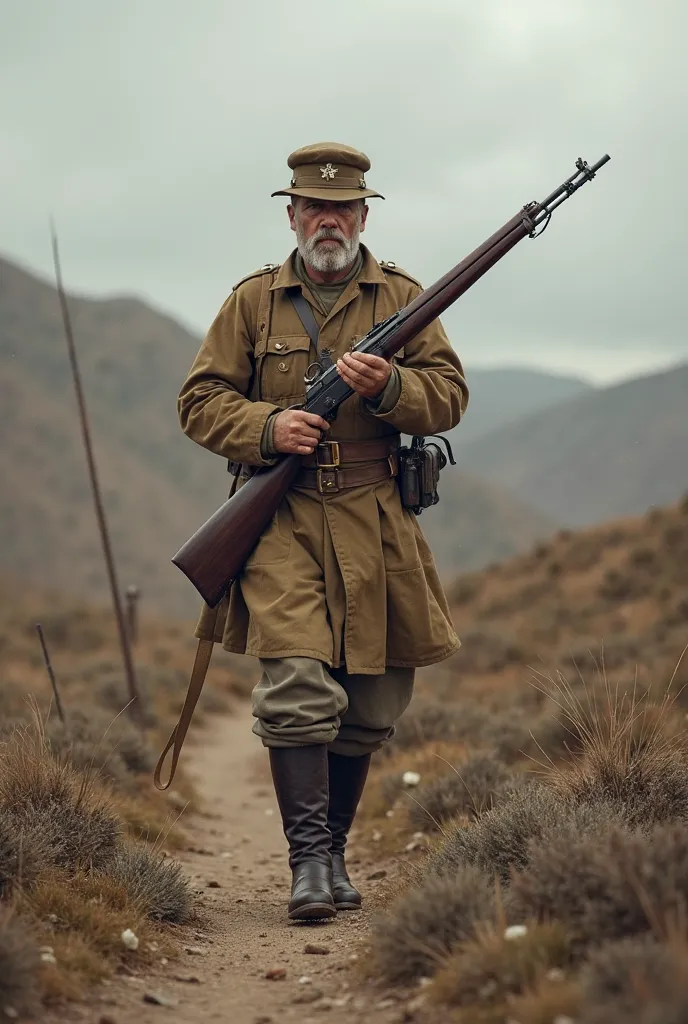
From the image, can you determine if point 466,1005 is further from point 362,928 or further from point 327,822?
point 327,822

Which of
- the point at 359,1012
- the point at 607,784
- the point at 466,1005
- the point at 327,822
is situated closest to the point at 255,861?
the point at 327,822

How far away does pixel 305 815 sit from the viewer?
512cm

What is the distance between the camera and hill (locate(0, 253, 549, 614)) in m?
62.1

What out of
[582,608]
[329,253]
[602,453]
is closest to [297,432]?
[329,253]

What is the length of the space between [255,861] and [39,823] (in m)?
2.67

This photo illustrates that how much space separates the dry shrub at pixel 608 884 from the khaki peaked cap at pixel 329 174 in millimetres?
2815

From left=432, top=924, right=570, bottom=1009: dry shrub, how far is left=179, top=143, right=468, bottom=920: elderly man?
1.71 m

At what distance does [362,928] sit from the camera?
479 cm

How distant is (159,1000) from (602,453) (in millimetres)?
118480

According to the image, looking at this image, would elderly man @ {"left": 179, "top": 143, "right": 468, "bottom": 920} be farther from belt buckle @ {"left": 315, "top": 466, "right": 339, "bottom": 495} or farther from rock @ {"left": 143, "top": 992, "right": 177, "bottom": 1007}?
rock @ {"left": 143, "top": 992, "right": 177, "bottom": 1007}

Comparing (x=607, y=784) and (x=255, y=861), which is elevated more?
(x=607, y=784)

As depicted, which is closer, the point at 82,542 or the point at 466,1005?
the point at 466,1005

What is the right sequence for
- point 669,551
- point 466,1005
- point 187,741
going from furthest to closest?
1. point 669,551
2. point 187,741
3. point 466,1005

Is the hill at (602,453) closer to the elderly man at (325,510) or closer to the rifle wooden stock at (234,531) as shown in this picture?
the elderly man at (325,510)
